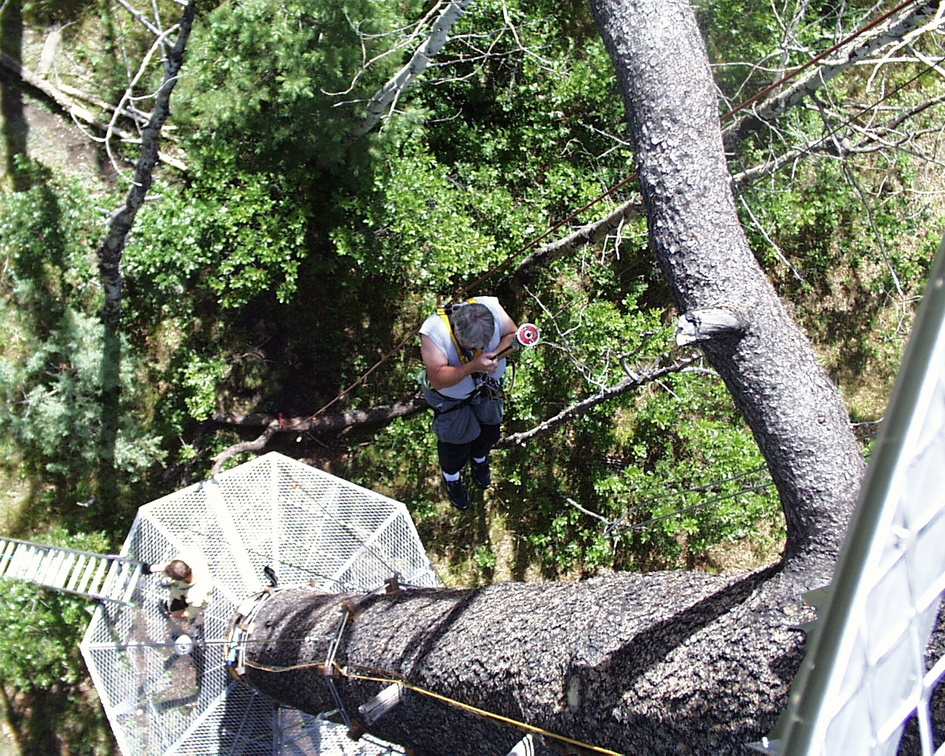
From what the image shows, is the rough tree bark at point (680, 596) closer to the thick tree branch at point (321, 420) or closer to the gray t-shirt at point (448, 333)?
the gray t-shirt at point (448, 333)

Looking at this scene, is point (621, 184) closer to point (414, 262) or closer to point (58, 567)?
point (414, 262)

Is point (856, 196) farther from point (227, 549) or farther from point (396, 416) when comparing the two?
point (227, 549)

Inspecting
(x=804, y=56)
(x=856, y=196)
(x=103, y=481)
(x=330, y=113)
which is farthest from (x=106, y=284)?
(x=856, y=196)

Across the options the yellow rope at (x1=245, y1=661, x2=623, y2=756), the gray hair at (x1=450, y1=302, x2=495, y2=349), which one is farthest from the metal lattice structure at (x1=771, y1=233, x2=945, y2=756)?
the gray hair at (x1=450, y1=302, x2=495, y2=349)

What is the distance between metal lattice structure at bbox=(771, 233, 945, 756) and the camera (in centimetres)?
112

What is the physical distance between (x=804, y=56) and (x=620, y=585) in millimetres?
5254

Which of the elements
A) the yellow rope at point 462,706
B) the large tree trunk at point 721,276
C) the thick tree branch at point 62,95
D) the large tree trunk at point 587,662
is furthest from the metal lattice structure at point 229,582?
the thick tree branch at point 62,95

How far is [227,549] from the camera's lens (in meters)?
4.91

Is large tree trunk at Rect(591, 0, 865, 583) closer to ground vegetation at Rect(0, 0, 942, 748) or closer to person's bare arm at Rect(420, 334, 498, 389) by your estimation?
person's bare arm at Rect(420, 334, 498, 389)

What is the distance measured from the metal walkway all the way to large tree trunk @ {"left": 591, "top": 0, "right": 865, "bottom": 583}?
430 centimetres

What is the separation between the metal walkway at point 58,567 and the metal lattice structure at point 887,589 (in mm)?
4837

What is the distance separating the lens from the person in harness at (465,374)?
3795 millimetres

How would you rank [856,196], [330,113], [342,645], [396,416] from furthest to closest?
[856,196], [396,416], [330,113], [342,645]

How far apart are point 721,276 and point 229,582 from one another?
3.90 metres
